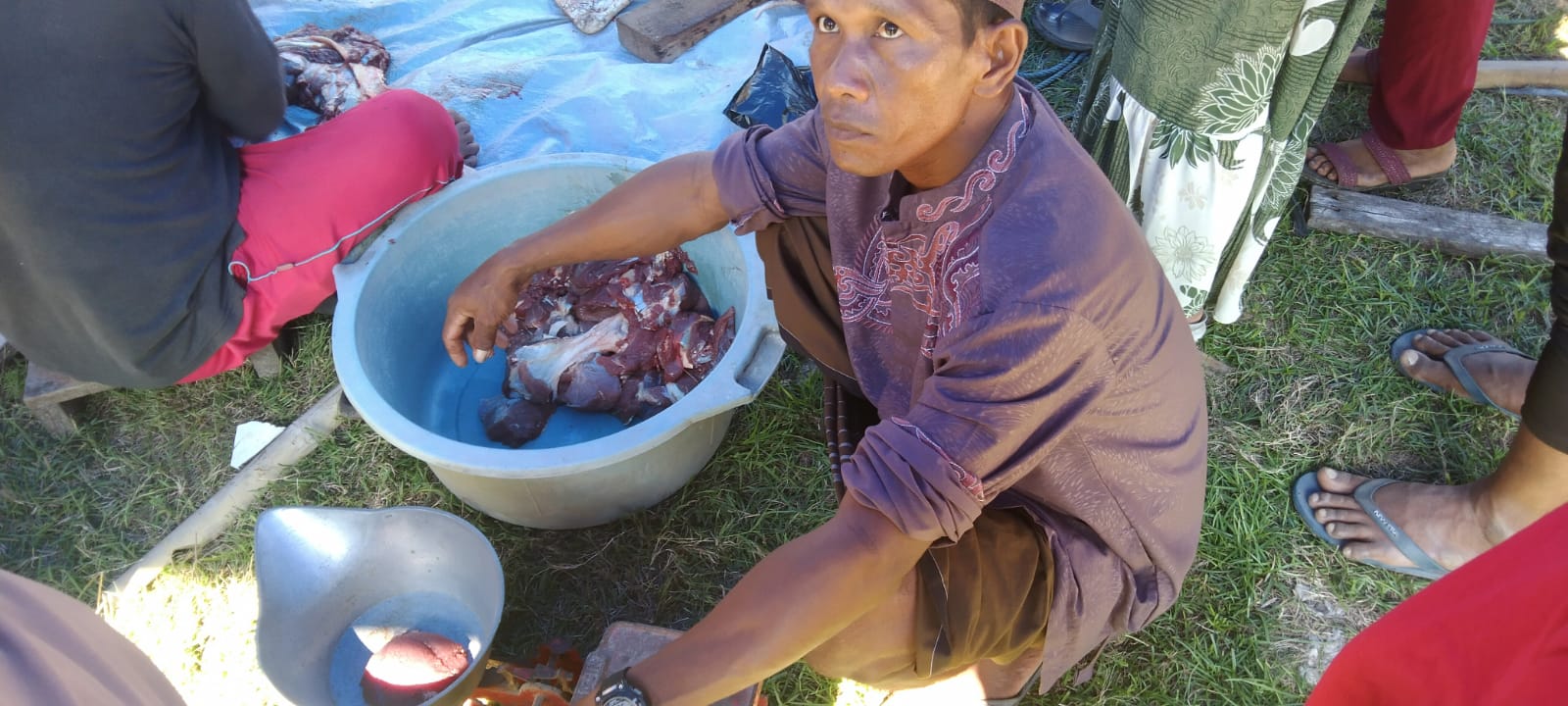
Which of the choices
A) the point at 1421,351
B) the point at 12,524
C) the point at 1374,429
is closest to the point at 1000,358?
the point at 1374,429

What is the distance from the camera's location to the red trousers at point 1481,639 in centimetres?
89

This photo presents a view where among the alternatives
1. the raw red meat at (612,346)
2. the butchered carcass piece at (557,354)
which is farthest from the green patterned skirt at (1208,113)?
the butchered carcass piece at (557,354)

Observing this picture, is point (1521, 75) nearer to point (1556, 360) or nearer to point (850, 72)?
point (1556, 360)

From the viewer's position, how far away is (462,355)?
222 cm

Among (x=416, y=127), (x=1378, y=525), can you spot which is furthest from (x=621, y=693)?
(x=1378, y=525)

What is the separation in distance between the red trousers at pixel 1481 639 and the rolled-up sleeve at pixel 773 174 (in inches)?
44.6

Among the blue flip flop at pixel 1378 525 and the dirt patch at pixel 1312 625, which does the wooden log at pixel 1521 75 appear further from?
the dirt patch at pixel 1312 625

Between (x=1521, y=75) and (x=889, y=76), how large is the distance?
331cm

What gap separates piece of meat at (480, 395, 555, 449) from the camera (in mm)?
2574

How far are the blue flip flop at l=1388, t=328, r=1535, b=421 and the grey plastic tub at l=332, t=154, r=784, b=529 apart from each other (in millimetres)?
1862

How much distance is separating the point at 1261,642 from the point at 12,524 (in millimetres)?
3221

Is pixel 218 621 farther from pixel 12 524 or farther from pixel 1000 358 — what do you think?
pixel 1000 358

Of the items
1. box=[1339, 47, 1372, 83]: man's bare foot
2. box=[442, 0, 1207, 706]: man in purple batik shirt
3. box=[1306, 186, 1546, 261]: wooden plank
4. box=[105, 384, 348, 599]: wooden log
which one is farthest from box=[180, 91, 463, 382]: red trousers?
box=[1339, 47, 1372, 83]: man's bare foot

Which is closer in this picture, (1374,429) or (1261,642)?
(1261,642)
